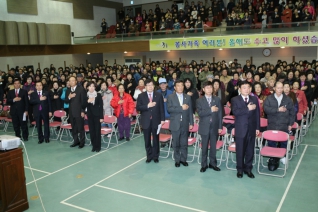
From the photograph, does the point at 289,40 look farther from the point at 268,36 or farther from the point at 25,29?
the point at 25,29

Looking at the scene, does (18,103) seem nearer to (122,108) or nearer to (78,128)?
(78,128)

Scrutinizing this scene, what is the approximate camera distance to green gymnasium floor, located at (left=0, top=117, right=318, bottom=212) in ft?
15.8

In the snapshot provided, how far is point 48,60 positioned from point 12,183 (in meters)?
18.5

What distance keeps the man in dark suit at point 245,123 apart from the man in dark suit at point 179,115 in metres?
1.02

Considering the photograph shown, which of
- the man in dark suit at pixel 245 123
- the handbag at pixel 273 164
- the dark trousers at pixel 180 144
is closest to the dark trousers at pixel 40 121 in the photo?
the dark trousers at pixel 180 144

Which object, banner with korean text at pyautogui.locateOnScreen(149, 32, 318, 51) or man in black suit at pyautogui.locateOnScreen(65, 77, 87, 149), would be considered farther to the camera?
banner with korean text at pyautogui.locateOnScreen(149, 32, 318, 51)

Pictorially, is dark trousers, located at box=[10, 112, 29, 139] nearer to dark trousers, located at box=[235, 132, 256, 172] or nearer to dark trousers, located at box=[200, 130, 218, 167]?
dark trousers, located at box=[200, 130, 218, 167]

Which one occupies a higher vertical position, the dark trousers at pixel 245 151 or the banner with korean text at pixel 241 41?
the banner with korean text at pixel 241 41

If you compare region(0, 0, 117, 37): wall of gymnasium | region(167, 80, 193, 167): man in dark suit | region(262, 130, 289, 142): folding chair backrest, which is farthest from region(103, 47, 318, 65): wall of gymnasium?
region(167, 80, 193, 167): man in dark suit

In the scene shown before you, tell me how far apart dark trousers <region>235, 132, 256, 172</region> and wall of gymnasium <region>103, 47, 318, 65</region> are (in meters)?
12.7

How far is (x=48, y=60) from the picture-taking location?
2161 cm

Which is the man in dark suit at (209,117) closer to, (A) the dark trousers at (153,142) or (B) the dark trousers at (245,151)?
(B) the dark trousers at (245,151)

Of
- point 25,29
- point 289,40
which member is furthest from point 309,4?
point 25,29

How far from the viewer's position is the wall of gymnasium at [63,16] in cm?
1936
